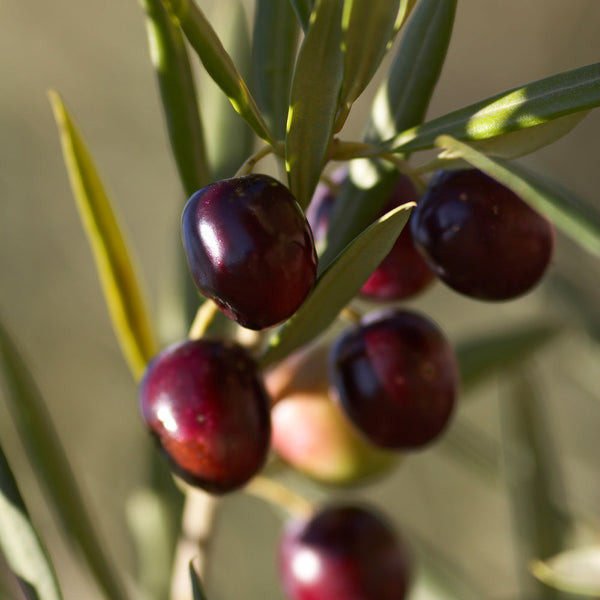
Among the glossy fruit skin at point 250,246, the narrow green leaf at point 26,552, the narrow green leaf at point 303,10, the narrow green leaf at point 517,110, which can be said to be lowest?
the narrow green leaf at point 26,552

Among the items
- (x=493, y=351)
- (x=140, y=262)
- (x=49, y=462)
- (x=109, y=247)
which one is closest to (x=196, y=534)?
(x=49, y=462)

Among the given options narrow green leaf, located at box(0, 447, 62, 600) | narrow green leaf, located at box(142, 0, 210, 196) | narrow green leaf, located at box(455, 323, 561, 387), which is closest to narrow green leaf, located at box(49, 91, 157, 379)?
narrow green leaf, located at box(142, 0, 210, 196)

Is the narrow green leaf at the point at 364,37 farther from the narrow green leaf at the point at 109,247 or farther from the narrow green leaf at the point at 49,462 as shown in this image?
the narrow green leaf at the point at 49,462

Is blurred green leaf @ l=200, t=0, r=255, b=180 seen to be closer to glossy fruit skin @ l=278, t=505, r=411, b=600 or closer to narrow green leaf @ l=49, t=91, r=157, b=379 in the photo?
narrow green leaf @ l=49, t=91, r=157, b=379

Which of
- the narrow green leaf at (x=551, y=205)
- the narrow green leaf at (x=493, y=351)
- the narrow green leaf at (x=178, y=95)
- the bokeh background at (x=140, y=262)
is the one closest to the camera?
the narrow green leaf at (x=551, y=205)

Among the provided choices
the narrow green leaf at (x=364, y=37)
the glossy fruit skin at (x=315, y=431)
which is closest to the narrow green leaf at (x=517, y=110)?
the narrow green leaf at (x=364, y=37)


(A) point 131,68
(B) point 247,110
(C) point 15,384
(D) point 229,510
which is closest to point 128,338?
(C) point 15,384

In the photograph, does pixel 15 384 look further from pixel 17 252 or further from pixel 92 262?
pixel 92 262
